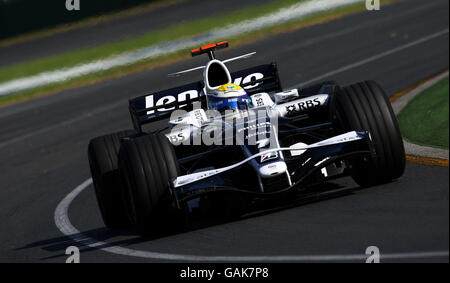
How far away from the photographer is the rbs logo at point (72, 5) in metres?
Result: 26.9

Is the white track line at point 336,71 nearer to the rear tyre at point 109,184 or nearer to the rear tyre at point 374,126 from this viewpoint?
the rear tyre at point 109,184

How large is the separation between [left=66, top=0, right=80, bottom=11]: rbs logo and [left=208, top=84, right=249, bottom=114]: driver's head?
17.1 metres

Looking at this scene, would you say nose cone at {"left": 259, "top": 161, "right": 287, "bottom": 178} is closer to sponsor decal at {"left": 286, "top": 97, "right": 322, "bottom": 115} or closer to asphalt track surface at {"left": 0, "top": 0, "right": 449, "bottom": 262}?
asphalt track surface at {"left": 0, "top": 0, "right": 449, "bottom": 262}

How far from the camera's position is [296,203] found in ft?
28.9

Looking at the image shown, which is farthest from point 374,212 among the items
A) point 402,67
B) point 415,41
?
point 415,41

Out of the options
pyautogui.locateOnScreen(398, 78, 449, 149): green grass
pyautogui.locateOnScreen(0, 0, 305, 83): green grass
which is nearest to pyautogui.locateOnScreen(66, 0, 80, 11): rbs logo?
pyautogui.locateOnScreen(0, 0, 305, 83): green grass

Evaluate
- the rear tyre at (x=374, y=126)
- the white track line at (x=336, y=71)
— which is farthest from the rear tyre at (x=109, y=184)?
the white track line at (x=336, y=71)

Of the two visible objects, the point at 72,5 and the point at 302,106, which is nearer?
the point at 302,106

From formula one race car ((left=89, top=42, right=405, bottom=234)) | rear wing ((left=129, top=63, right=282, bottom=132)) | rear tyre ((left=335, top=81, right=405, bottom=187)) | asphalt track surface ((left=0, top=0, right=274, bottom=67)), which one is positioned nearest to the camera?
formula one race car ((left=89, top=42, right=405, bottom=234))

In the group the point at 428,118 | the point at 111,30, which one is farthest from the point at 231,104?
the point at 111,30

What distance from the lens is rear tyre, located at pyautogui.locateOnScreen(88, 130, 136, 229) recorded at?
984 cm

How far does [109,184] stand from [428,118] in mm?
4728

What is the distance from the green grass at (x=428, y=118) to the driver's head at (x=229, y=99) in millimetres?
2305

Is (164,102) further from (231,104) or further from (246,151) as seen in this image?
(246,151)
